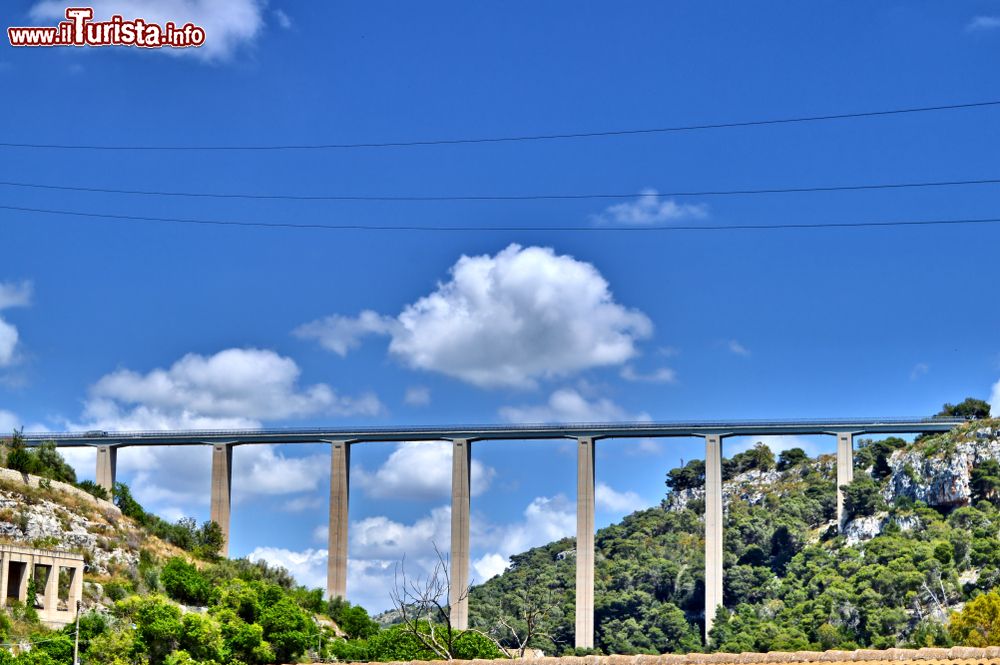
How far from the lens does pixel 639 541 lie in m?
124

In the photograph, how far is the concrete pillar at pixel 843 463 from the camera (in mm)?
99250

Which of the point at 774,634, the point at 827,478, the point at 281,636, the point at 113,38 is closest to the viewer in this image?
the point at 113,38

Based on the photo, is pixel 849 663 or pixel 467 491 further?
pixel 467 491

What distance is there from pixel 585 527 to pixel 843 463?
18.9 meters

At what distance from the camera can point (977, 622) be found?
64.5 meters

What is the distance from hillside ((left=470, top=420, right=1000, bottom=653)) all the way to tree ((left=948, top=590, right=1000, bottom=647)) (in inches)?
113


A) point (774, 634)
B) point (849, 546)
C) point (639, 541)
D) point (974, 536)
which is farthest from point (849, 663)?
point (639, 541)

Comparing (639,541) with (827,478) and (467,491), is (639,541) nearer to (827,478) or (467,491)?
(827,478)

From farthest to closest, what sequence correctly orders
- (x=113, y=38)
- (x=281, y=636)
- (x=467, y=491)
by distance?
(x=467, y=491) → (x=281, y=636) → (x=113, y=38)

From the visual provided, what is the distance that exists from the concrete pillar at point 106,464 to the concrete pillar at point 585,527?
1329 inches

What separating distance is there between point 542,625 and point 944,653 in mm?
86184

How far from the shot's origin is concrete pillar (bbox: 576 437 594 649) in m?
96.2

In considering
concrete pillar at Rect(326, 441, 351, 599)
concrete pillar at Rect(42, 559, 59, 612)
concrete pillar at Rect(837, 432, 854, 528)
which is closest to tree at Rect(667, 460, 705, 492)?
concrete pillar at Rect(837, 432, 854, 528)

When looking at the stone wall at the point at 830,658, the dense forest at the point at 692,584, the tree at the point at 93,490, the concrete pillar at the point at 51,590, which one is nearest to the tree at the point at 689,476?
the dense forest at the point at 692,584
